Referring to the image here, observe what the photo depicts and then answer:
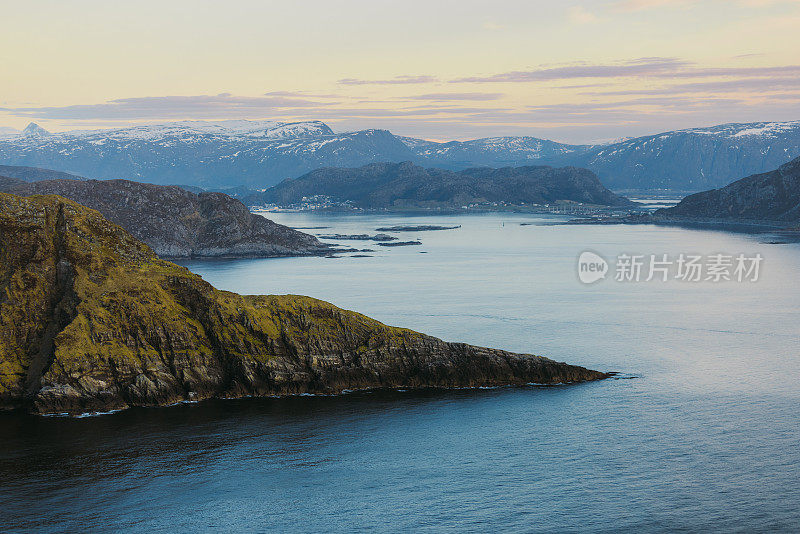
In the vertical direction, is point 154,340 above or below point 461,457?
above

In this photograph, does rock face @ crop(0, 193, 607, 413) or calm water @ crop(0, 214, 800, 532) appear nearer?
calm water @ crop(0, 214, 800, 532)

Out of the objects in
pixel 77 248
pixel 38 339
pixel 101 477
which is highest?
pixel 77 248

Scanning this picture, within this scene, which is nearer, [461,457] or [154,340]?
[461,457]

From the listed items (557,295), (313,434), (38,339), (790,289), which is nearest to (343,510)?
(313,434)

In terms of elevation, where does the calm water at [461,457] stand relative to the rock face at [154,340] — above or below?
below

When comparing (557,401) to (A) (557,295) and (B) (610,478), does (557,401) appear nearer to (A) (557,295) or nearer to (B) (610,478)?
(B) (610,478)

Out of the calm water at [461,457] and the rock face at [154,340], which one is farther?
the rock face at [154,340]

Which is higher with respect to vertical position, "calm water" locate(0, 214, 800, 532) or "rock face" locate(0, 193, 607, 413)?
"rock face" locate(0, 193, 607, 413)

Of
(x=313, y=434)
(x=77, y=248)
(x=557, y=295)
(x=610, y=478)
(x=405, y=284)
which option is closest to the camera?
(x=610, y=478)
